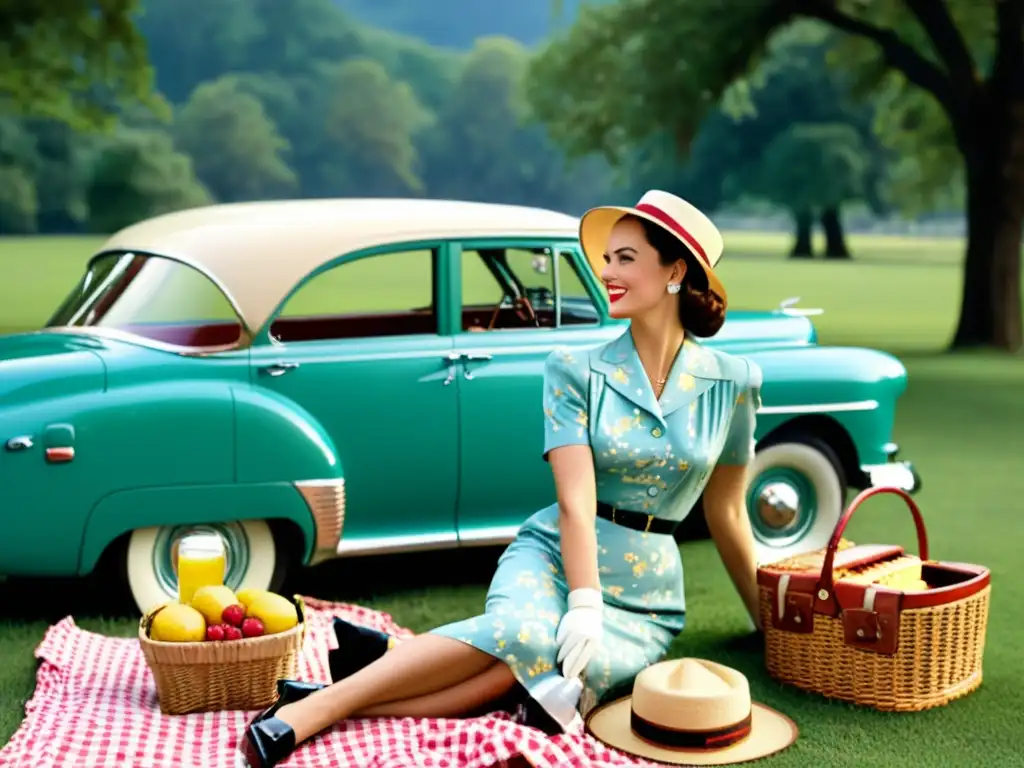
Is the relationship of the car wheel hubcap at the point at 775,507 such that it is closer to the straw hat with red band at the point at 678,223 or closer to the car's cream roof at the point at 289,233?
the car's cream roof at the point at 289,233

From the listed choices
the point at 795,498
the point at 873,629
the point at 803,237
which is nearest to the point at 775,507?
the point at 795,498

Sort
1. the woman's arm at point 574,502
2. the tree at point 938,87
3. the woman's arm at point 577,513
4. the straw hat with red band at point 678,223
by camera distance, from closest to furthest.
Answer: the woman's arm at point 574,502 → the woman's arm at point 577,513 → the straw hat with red band at point 678,223 → the tree at point 938,87

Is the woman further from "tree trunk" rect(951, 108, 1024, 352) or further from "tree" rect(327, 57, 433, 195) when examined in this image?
"tree" rect(327, 57, 433, 195)

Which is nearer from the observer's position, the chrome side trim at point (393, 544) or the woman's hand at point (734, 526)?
the woman's hand at point (734, 526)

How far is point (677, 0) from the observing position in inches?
693

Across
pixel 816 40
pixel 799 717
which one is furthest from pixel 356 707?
pixel 816 40

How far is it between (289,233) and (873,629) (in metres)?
2.70

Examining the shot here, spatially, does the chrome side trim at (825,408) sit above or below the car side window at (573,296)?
below

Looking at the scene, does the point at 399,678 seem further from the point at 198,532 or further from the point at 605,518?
the point at 198,532

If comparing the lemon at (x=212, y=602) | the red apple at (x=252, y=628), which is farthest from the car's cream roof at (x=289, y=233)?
the red apple at (x=252, y=628)

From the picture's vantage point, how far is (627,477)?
4.08 m

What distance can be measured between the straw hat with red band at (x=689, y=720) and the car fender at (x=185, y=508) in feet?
5.65

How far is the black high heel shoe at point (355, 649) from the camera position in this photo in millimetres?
3990

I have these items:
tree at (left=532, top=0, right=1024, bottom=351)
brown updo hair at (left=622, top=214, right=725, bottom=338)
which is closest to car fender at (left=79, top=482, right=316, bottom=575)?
brown updo hair at (left=622, top=214, right=725, bottom=338)
